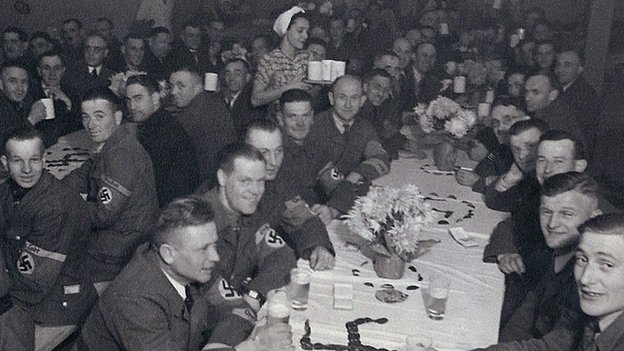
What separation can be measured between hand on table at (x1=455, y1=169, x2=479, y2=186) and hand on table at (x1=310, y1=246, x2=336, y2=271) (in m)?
2.05

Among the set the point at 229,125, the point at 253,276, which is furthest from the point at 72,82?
the point at 253,276

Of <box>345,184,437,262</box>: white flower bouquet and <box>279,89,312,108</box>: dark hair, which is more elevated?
<box>279,89,312,108</box>: dark hair

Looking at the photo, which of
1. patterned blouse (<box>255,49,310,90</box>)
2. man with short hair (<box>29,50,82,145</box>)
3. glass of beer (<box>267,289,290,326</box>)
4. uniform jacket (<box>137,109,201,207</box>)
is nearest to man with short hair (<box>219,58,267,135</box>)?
patterned blouse (<box>255,49,310,90</box>)

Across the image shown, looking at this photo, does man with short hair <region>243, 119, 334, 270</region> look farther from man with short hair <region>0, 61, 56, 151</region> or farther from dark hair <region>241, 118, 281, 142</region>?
man with short hair <region>0, 61, 56, 151</region>

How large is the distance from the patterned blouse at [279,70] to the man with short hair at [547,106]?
6.82 feet

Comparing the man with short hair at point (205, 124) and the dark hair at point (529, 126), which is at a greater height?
the dark hair at point (529, 126)

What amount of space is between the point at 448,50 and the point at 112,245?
6.92 meters

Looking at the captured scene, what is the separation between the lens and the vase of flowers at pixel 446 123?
5273 mm

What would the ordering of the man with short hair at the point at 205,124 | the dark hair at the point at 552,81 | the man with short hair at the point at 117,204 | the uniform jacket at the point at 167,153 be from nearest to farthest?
the man with short hair at the point at 117,204 → the uniform jacket at the point at 167,153 → the man with short hair at the point at 205,124 → the dark hair at the point at 552,81

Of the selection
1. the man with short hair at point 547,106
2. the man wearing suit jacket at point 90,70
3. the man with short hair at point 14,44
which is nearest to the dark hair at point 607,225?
the man with short hair at point 547,106

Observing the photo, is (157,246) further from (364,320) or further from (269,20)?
(269,20)

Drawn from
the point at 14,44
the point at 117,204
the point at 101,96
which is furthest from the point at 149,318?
the point at 14,44

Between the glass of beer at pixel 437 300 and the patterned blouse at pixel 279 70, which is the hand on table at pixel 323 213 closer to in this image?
the glass of beer at pixel 437 300

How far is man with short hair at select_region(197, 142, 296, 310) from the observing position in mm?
3477
